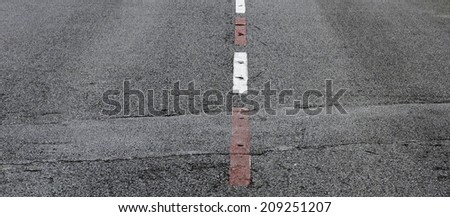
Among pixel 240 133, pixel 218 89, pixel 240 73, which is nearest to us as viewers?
pixel 240 133

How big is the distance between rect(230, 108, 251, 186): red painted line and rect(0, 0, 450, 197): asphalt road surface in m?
0.05

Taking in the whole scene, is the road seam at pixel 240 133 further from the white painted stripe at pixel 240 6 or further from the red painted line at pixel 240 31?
the white painted stripe at pixel 240 6

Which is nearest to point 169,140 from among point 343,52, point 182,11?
point 343,52

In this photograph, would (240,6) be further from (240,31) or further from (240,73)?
(240,73)

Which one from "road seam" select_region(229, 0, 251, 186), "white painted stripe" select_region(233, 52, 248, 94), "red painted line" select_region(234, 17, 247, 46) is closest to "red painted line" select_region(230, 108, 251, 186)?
"road seam" select_region(229, 0, 251, 186)

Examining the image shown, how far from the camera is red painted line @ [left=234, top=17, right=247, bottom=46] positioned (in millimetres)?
6904

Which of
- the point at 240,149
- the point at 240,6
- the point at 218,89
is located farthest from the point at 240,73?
the point at 240,6

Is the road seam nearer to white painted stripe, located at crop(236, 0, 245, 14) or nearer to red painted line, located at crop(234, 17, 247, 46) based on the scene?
red painted line, located at crop(234, 17, 247, 46)

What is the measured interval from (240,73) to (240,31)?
56.4 inches

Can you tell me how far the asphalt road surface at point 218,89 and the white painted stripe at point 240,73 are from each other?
0.07 meters

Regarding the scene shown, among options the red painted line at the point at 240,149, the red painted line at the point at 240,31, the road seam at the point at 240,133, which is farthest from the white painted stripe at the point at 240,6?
the red painted line at the point at 240,149

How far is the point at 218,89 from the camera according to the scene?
18.3 ft
